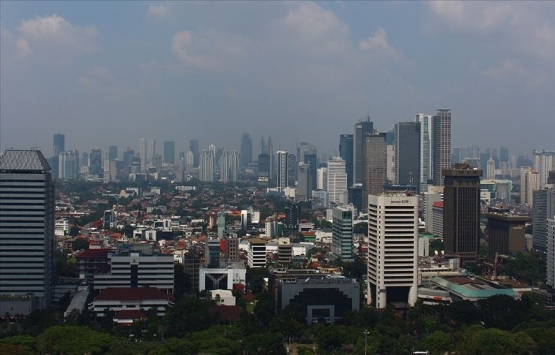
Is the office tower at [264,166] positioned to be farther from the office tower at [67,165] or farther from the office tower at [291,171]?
the office tower at [67,165]

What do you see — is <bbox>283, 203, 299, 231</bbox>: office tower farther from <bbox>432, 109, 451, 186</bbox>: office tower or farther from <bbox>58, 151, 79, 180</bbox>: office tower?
<bbox>58, 151, 79, 180</bbox>: office tower

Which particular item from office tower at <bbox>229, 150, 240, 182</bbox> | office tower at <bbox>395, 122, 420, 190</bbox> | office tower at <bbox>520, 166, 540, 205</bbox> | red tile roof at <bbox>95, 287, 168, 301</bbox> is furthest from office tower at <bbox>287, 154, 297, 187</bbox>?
red tile roof at <bbox>95, 287, 168, 301</bbox>

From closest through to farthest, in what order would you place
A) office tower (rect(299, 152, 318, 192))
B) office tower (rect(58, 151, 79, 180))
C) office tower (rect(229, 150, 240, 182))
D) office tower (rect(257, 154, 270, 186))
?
1. office tower (rect(299, 152, 318, 192))
2. office tower (rect(257, 154, 270, 186))
3. office tower (rect(58, 151, 79, 180))
4. office tower (rect(229, 150, 240, 182))

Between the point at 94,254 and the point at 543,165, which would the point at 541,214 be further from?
the point at 94,254

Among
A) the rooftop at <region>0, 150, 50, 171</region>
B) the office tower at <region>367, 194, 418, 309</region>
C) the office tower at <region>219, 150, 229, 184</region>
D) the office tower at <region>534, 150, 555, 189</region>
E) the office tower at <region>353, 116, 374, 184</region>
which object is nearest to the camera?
the rooftop at <region>0, 150, 50, 171</region>

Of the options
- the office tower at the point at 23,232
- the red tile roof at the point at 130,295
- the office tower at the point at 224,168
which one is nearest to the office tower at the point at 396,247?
the red tile roof at the point at 130,295

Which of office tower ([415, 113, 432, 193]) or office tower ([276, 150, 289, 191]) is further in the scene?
office tower ([276, 150, 289, 191])
